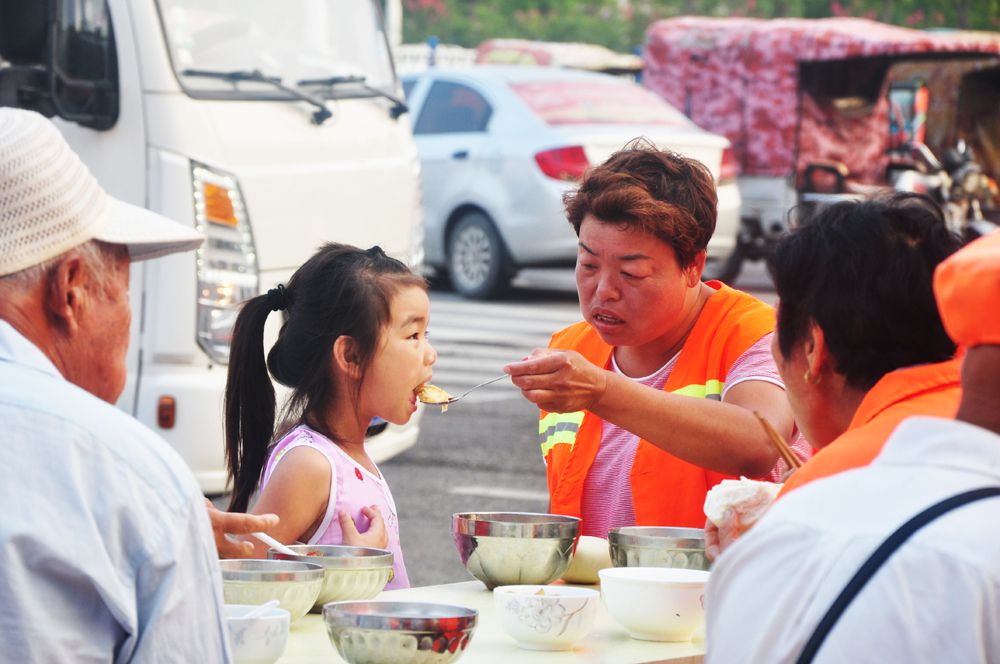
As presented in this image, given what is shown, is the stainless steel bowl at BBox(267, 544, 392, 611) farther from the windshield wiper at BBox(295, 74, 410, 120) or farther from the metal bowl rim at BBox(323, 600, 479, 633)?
the windshield wiper at BBox(295, 74, 410, 120)

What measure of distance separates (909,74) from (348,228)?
15084 mm

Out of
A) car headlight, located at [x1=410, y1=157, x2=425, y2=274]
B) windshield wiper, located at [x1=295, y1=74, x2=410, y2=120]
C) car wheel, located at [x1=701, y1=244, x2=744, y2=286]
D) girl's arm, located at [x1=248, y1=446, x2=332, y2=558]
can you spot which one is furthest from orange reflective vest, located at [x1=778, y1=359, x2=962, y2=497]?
car wheel, located at [x1=701, y1=244, x2=744, y2=286]

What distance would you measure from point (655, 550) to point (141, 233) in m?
1.24

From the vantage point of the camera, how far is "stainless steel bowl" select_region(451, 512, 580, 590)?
9.51 ft

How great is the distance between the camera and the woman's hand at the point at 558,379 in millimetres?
3104

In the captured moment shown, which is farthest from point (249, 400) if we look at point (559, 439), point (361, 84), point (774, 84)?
point (774, 84)

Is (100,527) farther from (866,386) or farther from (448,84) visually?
(448,84)

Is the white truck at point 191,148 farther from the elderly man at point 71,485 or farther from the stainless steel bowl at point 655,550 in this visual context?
the elderly man at point 71,485

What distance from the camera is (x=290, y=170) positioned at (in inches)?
237

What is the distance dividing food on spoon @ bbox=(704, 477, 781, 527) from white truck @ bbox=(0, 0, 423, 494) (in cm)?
284

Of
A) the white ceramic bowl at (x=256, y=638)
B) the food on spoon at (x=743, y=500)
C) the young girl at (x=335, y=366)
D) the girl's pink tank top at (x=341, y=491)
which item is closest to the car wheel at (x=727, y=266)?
the young girl at (x=335, y=366)

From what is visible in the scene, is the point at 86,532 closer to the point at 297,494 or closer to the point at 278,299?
the point at 297,494

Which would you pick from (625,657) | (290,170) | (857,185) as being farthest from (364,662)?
(857,185)

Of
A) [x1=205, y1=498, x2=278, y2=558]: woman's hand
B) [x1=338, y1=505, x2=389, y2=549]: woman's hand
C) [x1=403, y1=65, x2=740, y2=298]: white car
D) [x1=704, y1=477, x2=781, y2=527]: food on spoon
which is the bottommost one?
[x1=403, y1=65, x2=740, y2=298]: white car
